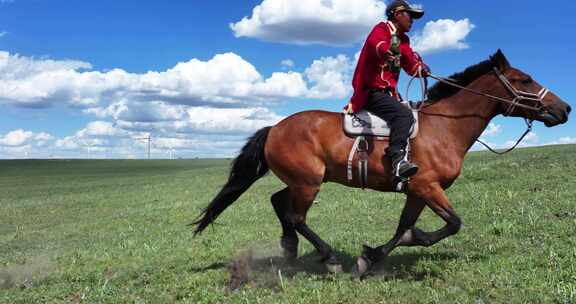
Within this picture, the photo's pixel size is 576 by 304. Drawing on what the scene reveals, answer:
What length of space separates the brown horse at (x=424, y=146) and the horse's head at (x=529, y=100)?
0.04ft

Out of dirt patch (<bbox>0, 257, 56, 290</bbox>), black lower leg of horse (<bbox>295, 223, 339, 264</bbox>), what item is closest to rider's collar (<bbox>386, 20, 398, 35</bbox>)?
black lower leg of horse (<bbox>295, 223, 339, 264</bbox>)

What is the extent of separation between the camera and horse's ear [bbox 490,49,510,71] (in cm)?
760

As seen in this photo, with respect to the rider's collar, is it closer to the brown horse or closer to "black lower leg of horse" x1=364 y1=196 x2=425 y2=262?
the brown horse

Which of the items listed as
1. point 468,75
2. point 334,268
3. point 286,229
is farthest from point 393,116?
point 286,229

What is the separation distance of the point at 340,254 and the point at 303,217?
4.98 feet

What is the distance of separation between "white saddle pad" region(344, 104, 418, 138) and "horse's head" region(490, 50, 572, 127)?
4.64 feet

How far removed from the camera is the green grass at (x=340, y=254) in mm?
6539

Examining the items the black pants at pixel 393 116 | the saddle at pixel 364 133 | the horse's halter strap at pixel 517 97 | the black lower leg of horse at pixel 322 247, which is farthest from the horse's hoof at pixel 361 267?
the horse's halter strap at pixel 517 97

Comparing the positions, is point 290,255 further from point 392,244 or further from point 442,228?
point 442,228

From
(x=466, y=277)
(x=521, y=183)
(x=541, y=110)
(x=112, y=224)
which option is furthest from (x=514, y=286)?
(x=112, y=224)

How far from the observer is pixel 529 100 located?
7.42m

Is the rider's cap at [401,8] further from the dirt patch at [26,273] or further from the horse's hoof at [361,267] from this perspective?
the dirt patch at [26,273]

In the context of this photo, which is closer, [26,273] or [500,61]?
[500,61]

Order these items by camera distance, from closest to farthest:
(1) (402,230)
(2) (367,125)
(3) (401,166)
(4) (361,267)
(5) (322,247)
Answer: (3) (401,166) → (4) (361,267) → (2) (367,125) → (1) (402,230) → (5) (322,247)
